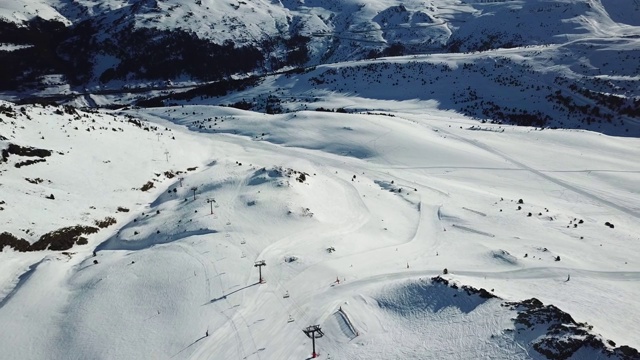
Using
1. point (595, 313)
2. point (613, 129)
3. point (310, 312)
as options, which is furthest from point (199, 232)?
point (613, 129)

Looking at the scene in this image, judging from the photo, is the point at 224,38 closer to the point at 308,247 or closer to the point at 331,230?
the point at 331,230

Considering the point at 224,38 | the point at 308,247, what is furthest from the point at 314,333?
the point at 224,38

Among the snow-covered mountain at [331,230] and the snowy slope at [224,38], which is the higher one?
the snowy slope at [224,38]

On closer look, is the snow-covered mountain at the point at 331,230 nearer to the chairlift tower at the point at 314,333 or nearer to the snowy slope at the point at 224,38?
the chairlift tower at the point at 314,333

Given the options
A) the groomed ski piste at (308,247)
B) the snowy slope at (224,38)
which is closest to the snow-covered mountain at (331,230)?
the groomed ski piste at (308,247)

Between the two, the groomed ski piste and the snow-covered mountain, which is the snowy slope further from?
the groomed ski piste

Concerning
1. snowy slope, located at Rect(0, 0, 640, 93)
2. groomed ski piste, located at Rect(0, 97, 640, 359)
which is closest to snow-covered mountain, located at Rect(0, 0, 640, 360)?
groomed ski piste, located at Rect(0, 97, 640, 359)
